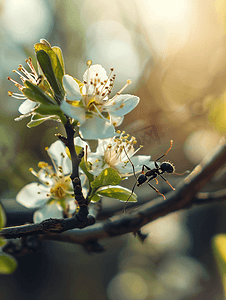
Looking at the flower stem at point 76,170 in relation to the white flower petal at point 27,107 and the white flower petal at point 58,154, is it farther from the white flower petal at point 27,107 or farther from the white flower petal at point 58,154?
the white flower petal at point 58,154

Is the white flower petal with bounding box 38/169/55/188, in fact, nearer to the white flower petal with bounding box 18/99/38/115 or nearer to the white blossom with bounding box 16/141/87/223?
the white blossom with bounding box 16/141/87/223

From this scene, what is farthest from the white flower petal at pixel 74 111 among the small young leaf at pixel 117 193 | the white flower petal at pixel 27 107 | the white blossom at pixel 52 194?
the white blossom at pixel 52 194

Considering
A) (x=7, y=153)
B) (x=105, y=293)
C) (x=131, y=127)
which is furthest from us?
(x=105, y=293)

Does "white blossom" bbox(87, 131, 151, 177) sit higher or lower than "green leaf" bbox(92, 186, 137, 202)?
higher

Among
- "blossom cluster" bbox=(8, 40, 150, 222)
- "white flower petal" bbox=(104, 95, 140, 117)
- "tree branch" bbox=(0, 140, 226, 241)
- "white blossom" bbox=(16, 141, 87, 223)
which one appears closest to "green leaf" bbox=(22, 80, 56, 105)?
"blossom cluster" bbox=(8, 40, 150, 222)

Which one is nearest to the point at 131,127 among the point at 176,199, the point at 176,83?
the point at 176,199

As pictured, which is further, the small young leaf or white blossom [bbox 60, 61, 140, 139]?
the small young leaf

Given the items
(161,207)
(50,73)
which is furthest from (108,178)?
(161,207)

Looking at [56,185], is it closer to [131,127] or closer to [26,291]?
[131,127]
